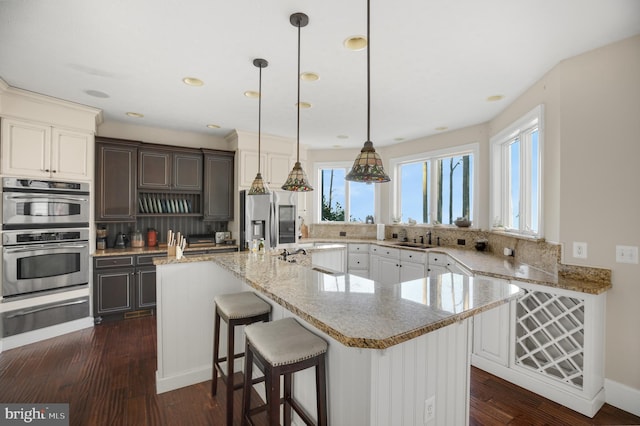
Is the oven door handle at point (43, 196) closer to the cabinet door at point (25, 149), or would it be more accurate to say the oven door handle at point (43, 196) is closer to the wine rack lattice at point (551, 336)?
the cabinet door at point (25, 149)

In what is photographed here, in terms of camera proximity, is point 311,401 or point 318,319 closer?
point 318,319

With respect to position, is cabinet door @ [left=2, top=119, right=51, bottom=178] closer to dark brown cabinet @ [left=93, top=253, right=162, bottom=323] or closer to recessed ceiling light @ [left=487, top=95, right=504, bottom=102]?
dark brown cabinet @ [left=93, top=253, right=162, bottom=323]

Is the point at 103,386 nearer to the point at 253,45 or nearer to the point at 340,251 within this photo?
the point at 253,45

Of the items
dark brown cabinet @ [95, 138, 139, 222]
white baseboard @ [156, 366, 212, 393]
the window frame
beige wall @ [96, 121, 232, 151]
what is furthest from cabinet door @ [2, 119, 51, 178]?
the window frame

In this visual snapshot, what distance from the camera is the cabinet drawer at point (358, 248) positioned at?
5.25 m

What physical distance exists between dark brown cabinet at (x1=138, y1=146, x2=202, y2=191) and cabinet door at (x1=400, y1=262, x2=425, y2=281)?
3.44 meters

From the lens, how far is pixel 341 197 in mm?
6066

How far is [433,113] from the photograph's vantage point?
12.5ft

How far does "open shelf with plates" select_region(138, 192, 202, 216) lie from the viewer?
445 centimetres

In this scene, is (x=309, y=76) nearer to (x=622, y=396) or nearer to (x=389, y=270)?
(x=389, y=270)

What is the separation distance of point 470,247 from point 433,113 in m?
2.02

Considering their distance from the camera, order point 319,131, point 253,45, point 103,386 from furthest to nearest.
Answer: point 319,131 → point 103,386 → point 253,45

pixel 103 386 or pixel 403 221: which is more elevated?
pixel 403 221

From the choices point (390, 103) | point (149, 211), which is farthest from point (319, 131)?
point (149, 211)
